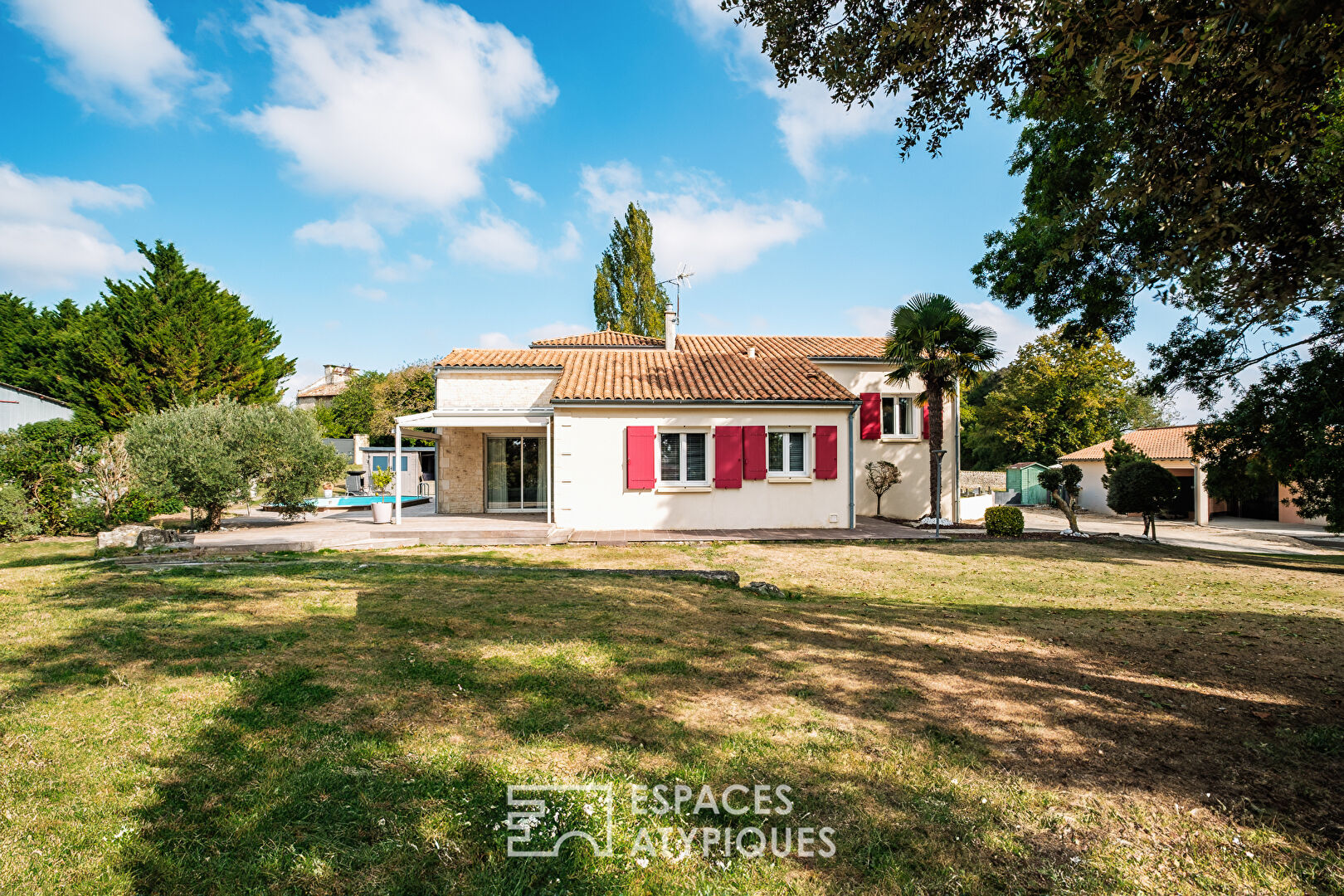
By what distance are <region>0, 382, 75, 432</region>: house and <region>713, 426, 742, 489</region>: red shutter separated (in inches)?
739

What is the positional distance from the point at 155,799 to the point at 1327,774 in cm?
589

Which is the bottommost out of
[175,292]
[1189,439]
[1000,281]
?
[1189,439]

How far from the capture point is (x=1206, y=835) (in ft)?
8.93

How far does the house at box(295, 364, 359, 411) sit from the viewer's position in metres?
49.7

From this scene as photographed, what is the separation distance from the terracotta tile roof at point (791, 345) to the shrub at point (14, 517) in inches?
676

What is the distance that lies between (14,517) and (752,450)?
52.1 ft

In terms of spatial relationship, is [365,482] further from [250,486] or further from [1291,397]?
[1291,397]

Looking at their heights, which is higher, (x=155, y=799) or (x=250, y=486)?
(x=250, y=486)

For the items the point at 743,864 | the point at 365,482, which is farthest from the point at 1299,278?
the point at 365,482

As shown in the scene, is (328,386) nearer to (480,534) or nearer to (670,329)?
(670,329)

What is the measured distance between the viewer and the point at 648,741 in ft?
11.5

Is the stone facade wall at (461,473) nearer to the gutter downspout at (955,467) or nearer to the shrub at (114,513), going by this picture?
the shrub at (114,513)

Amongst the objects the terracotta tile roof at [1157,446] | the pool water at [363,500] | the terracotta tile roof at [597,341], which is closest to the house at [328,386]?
the pool water at [363,500]

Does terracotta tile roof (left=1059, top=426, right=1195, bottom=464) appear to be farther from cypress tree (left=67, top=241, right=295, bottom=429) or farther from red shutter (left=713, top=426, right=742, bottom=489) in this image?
cypress tree (left=67, top=241, right=295, bottom=429)
